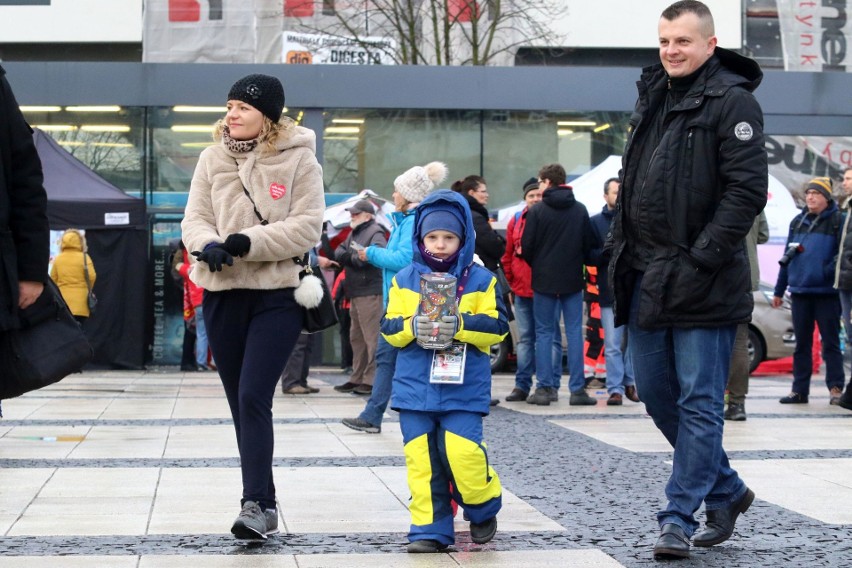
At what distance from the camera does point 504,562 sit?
4.92m

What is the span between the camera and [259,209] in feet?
17.7

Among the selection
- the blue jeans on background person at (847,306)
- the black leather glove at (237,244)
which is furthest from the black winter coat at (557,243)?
the black leather glove at (237,244)

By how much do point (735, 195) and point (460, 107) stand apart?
44.6ft

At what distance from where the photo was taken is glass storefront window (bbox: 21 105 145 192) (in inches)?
706

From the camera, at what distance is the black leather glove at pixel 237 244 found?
16.8ft

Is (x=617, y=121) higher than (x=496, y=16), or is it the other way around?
(x=496, y=16)

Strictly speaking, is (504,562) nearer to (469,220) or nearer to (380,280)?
(469,220)

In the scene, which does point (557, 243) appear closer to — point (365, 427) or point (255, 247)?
point (365, 427)

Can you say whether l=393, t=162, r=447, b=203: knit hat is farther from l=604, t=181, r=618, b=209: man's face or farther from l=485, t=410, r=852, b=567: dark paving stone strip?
l=604, t=181, r=618, b=209: man's face

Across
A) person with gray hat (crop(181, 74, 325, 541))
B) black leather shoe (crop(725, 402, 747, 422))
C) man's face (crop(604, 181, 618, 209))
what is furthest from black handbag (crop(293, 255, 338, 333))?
man's face (crop(604, 181, 618, 209))

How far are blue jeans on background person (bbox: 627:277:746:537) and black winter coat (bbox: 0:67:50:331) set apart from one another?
2.26m

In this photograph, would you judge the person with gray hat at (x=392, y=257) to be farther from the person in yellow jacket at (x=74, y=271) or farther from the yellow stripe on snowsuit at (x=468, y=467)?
the person in yellow jacket at (x=74, y=271)

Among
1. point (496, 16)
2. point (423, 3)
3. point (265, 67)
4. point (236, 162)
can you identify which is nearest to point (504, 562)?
point (236, 162)

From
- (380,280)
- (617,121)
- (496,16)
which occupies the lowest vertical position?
(380,280)
